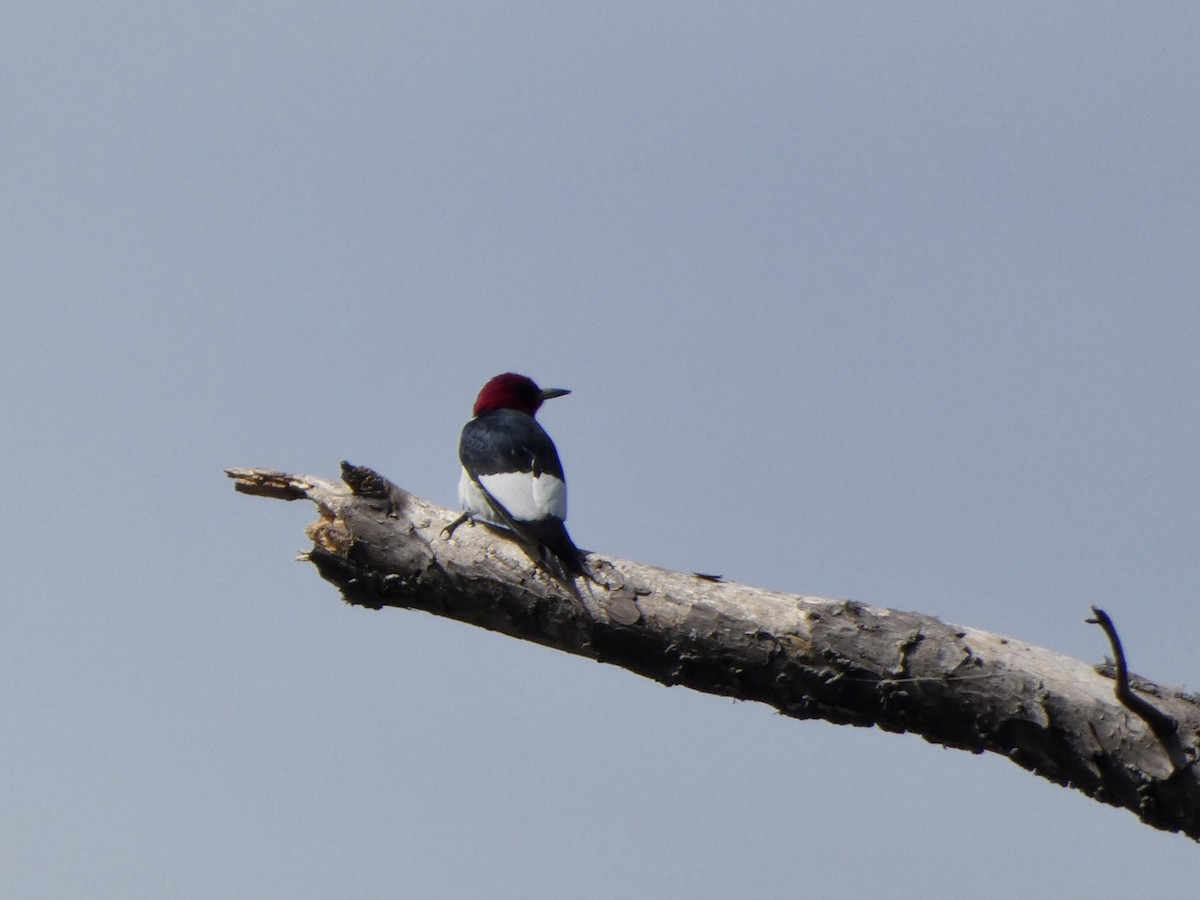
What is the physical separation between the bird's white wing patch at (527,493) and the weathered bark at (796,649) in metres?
0.30

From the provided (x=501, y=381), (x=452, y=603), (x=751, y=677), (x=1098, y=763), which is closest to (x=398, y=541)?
(x=452, y=603)

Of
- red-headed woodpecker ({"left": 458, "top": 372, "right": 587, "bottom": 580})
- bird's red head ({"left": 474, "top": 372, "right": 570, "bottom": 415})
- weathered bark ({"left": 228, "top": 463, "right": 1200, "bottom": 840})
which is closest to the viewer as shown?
weathered bark ({"left": 228, "top": 463, "right": 1200, "bottom": 840})

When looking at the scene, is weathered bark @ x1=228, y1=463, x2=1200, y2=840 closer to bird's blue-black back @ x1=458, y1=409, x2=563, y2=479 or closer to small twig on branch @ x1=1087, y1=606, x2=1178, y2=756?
small twig on branch @ x1=1087, y1=606, x2=1178, y2=756

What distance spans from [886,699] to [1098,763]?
0.70m

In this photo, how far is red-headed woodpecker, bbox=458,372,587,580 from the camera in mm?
4734

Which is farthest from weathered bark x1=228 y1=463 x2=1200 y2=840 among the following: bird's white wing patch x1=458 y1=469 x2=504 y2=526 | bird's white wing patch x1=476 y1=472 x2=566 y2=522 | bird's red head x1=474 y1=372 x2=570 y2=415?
bird's red head x1=474 y1=372 x2=570 y2=415

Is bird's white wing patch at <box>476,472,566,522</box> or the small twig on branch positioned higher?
bird's white wing patch at <box>476,472,566,522</box>

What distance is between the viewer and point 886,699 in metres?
4.14

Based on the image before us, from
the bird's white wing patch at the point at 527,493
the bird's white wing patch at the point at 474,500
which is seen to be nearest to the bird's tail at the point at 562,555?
the bird's white wing patch at the point at 527,493

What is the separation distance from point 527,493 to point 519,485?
208mm

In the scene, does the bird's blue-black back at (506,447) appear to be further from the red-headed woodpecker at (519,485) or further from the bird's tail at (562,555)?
the bird's tail at (562,555)

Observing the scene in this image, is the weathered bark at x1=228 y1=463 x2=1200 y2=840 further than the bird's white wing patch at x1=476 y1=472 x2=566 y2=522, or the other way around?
the bird's white wing patch at x1=476 y1=472 x2=566 y2=522

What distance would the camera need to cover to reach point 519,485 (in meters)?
5.74

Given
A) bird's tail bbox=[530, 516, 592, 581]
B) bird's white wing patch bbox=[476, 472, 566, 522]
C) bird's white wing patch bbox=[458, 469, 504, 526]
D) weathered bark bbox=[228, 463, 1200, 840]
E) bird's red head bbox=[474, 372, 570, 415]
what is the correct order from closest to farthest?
weathered bark bbox=[228, 463, 1200, 840]
bird's tail bbox=[530, 516, 592, 581]
bird's white wing patch bbox=[476, 472, 566, 522]
bird's white wing patch bbox=[458, 469, 504, 526]
bird's red head bbox=[474, 372, 570, 415]
